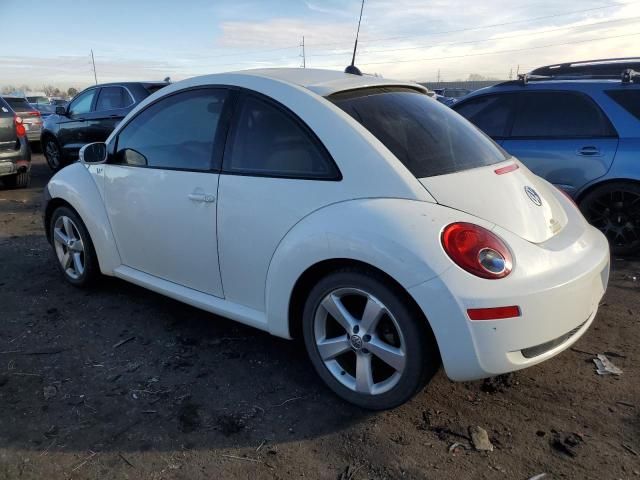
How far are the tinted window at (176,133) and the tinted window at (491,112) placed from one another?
332 centimetres

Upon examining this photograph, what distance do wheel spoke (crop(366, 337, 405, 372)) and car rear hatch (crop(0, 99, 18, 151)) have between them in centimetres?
801

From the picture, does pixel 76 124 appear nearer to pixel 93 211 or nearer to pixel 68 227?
pixel 68 227

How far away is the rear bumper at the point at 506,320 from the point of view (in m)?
2.19

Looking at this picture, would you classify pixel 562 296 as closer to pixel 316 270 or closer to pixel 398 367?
pixel 398 367

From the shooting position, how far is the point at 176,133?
335cm

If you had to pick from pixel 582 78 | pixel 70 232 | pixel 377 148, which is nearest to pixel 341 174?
pixel 377 148

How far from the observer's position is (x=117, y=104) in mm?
9023

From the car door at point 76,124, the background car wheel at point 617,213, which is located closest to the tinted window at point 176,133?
the background car wheel at point 617,213

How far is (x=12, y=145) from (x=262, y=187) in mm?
7346

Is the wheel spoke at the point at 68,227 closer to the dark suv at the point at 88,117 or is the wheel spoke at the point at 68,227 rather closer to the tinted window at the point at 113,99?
the dark suv at the point at 88,117

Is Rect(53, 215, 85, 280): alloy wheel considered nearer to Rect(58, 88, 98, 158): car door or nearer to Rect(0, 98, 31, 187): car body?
Rect(0, 98, 31, 187): car body

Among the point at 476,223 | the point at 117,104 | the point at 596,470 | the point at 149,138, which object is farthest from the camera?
the point at 117,104

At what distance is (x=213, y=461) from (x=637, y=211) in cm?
432

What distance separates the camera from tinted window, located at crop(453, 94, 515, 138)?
17.8 ft
